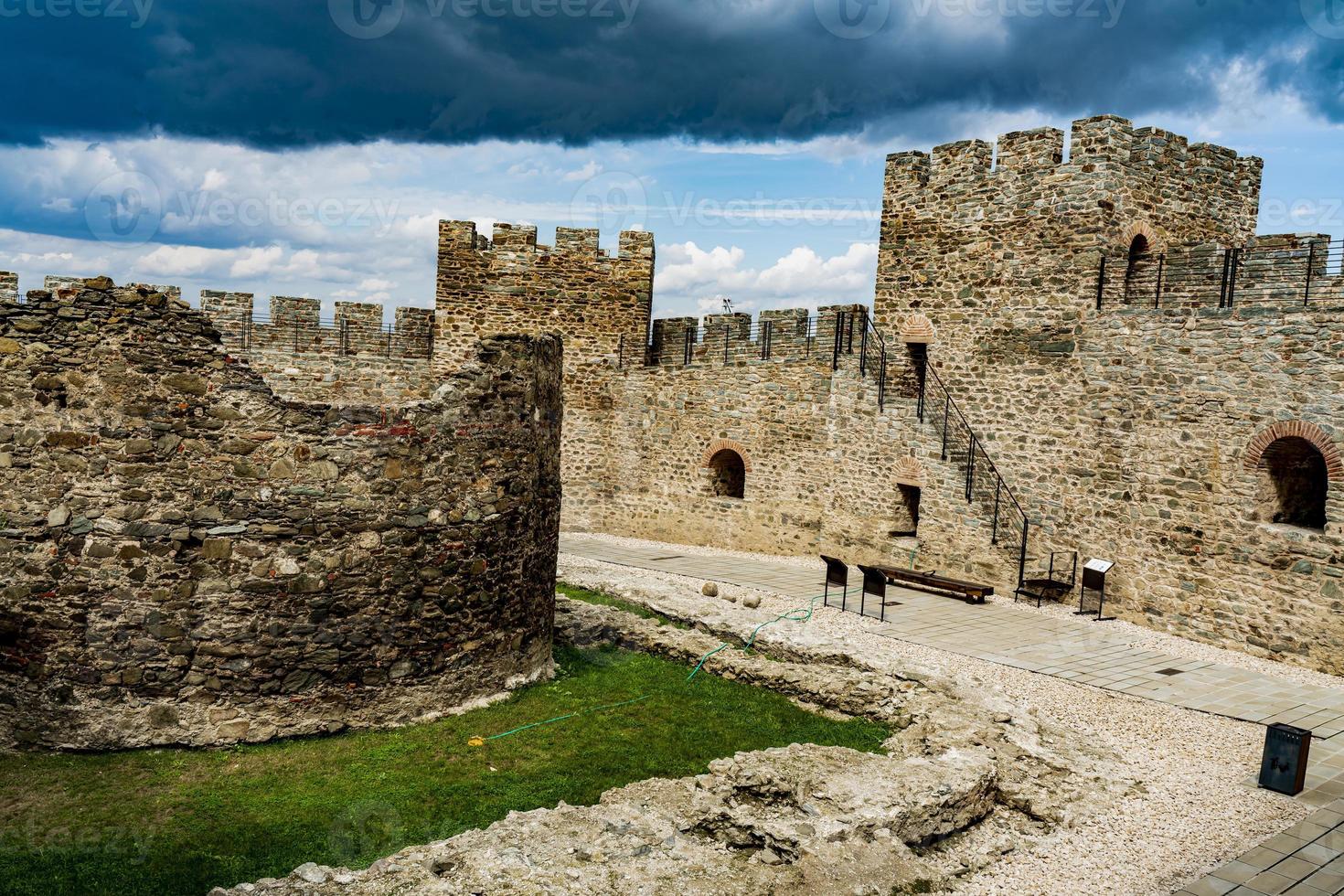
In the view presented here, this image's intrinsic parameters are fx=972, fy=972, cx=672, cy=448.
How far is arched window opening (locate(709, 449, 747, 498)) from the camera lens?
69.1ft

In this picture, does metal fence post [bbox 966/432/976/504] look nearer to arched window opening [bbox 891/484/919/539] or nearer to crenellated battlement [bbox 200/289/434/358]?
arched window opening [bbox 891/484/919/539]

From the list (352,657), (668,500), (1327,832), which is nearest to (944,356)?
(668,500)

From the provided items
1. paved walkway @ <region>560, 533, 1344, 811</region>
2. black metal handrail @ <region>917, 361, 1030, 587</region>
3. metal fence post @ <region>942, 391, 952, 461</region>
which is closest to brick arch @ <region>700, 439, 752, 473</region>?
paved walkway @ <region>560, 533, 1344, 811</region>

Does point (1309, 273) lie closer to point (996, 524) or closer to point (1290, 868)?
point (996, 524)

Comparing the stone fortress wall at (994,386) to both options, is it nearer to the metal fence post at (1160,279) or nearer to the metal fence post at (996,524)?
the metal fence post at (996,524)

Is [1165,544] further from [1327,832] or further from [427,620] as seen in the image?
[427,620]

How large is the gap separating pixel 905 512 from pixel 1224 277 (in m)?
6.64

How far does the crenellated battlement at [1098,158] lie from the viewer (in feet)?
49.2

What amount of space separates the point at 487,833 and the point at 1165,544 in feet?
36.8

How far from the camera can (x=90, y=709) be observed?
24.9ft

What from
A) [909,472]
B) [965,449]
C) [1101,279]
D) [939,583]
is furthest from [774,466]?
[1101,279]

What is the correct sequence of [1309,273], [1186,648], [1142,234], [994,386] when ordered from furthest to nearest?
[994,386]
[1142,234]
[1186,648]
[1309,273]

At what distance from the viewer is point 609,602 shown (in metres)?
14.0

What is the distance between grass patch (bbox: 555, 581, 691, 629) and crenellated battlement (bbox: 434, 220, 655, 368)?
8.64 m
